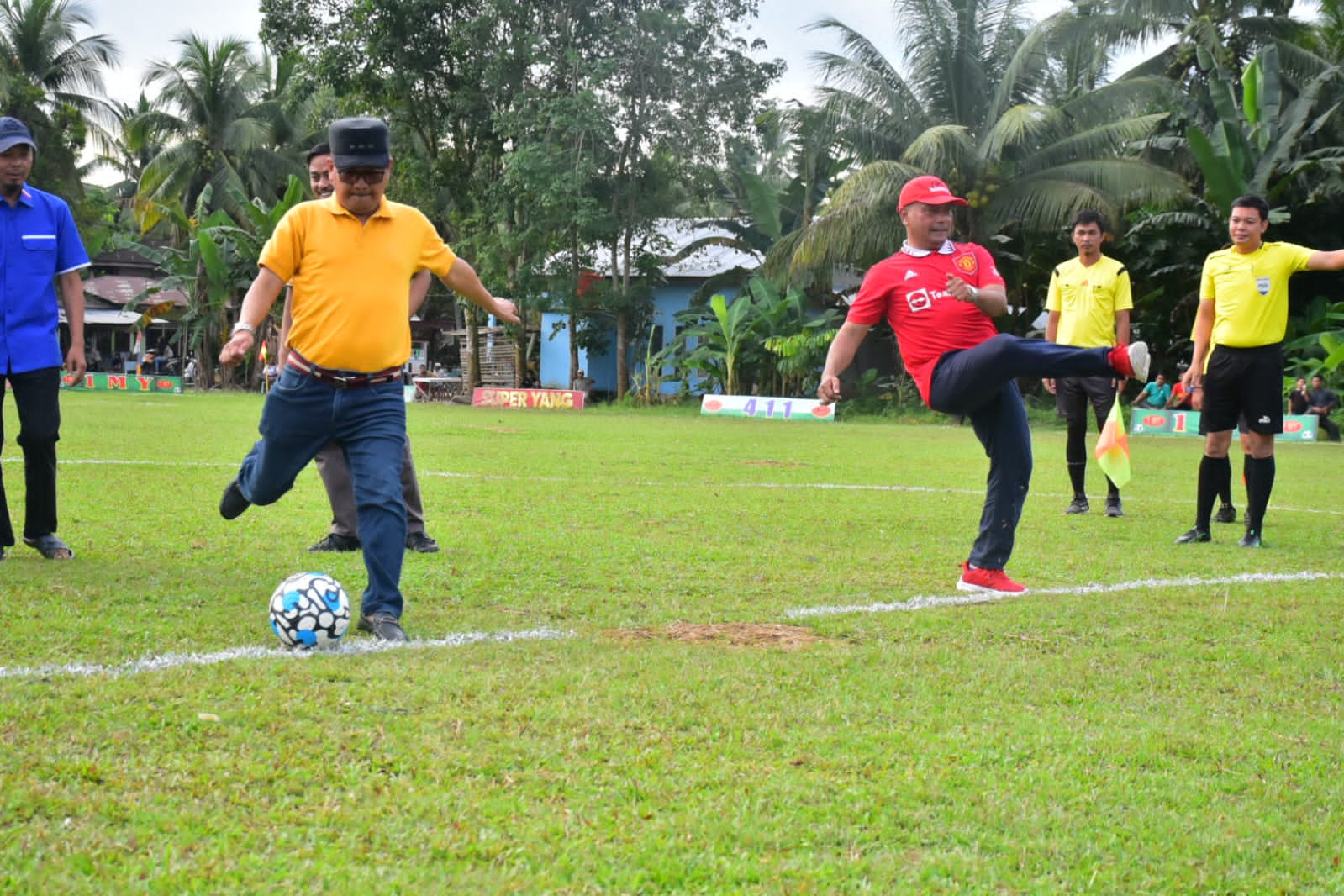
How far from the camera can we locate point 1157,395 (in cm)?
2722

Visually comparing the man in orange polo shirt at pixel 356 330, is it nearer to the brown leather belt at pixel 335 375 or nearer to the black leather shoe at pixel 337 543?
the brown leather belt at pixel 335 375

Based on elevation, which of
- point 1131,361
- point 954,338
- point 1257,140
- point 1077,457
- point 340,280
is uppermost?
point 1257,140

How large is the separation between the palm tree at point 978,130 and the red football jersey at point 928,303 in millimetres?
22278

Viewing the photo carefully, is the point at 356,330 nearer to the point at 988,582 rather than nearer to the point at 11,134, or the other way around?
the point at 11,134

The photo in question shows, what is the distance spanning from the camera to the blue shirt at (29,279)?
Result: 6.05 metres

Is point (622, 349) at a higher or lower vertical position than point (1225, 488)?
higher

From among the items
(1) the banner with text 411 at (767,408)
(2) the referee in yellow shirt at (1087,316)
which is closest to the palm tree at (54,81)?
(1) the banner with text 411 at (767,408)

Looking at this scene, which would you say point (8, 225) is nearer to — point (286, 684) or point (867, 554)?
point (286, 684)

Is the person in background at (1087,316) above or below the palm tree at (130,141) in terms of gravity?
below

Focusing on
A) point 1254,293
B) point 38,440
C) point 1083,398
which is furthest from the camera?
point 1083,398

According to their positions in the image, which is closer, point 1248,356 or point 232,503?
point 232,503


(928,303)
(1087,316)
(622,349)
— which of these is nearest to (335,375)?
(928,303)

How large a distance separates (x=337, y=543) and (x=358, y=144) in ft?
8.94

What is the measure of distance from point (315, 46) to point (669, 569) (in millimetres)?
32256
